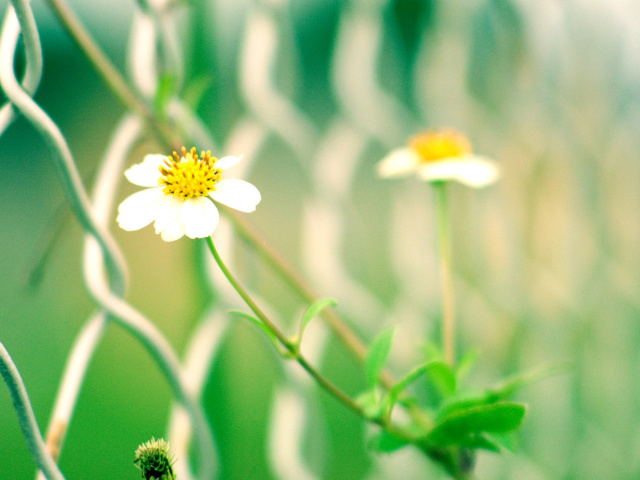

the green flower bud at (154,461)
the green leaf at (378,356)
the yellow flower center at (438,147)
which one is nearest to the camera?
the green flower bud at (154,461)

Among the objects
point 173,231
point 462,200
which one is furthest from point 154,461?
point 462,200

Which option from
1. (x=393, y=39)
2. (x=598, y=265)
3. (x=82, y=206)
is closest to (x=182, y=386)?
(x=82, y=206)

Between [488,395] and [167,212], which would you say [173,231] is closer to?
[167,212]

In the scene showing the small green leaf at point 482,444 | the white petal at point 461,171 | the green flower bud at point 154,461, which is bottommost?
the green flower bud at point 154,461

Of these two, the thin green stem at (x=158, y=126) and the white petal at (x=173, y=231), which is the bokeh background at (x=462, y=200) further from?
the white petal at (x=173, y=231)

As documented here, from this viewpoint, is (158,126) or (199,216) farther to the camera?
(158,126)

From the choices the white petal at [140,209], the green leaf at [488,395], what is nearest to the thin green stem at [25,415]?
the white petal at [140,209]

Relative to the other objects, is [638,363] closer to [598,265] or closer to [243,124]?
[598,265]

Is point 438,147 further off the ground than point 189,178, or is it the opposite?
point 438,147

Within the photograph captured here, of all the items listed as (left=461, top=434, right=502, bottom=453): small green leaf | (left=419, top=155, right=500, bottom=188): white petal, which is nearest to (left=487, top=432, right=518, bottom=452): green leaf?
(left=461, top=434, right=502, bottom=453): small green leaf
